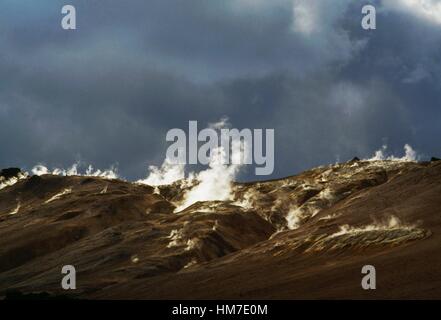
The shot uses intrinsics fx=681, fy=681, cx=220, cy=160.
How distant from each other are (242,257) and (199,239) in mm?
16030

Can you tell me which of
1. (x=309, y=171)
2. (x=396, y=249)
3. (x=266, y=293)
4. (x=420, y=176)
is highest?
(x=309, y=171)

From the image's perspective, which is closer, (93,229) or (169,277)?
(169,277)

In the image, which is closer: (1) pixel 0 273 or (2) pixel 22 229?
(1) pixel 0 273

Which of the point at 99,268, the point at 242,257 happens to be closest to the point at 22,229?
the point at 99,268

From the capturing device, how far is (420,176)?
84.8 meters

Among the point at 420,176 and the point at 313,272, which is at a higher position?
the point at 420,176


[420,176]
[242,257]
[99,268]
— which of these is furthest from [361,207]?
[99,268]

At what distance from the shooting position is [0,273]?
87438 millimetres

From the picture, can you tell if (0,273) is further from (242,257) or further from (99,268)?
(242,257)

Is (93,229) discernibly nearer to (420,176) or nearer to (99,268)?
(99,268)

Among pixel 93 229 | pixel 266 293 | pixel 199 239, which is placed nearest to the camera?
pixel 266 293

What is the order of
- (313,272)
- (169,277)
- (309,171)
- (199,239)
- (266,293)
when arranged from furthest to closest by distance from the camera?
(309,171) → (199,239) → (169,277) → (313,272) → (266,293)

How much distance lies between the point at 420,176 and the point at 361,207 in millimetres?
10102

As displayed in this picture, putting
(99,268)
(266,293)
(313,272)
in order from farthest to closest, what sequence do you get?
(99,268) < (313,272) < (266,293)
